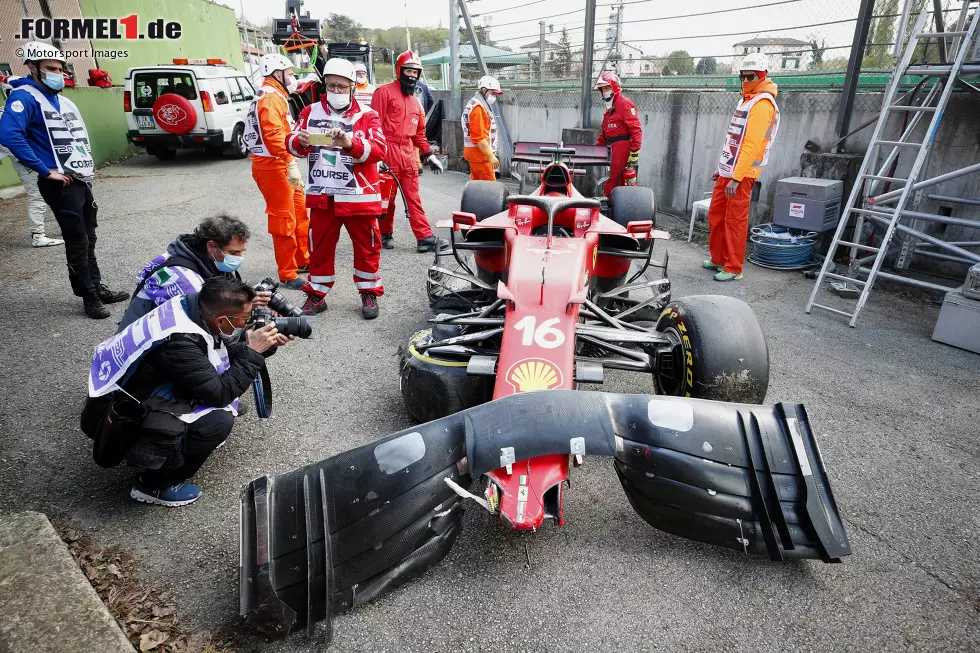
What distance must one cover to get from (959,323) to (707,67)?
5444 millimetres

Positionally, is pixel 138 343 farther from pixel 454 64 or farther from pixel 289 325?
pixel 454 64

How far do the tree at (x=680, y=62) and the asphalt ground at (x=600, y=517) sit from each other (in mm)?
4860

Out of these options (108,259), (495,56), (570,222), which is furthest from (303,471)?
(495,56)

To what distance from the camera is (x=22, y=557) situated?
2.22 m

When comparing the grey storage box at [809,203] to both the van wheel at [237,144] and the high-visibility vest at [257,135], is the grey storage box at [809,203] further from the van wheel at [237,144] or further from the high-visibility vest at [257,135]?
the van wheel at [237,144]

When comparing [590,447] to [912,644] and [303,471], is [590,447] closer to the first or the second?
[303,471]

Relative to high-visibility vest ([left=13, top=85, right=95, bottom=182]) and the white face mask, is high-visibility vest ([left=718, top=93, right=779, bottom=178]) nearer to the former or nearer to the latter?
the white face mask

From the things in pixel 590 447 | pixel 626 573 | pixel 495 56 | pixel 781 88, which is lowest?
pixel 626 573

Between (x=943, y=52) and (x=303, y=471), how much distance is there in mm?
6867

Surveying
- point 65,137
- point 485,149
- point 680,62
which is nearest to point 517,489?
point 65,137

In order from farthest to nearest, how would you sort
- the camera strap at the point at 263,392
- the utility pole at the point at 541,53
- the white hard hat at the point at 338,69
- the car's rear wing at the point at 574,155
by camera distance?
the utility pole at the point at 541,53 < the car's rear wing at the point at 574,155 < the white hard hat at the point at 338,69 < the camera strap at the point at 263,392

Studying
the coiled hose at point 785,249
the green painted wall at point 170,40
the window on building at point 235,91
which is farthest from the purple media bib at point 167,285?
the green painted wall at point 170,40

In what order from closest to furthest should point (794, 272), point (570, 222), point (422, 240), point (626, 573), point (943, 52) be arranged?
1. point (626, 573)
2. point (570, 222)
3. point (943, 52)
4. point (794, 272)
5. point (422, 240)

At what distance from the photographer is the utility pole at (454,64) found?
11.3 metres
